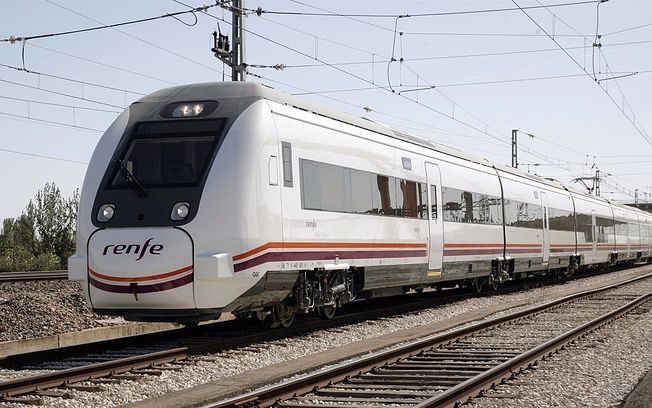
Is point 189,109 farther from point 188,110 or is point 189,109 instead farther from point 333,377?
point 333,377

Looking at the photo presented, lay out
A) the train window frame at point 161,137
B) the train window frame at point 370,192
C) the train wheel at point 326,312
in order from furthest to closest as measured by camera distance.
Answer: the train wheel at point 326,312 < the train window frame at point 370,192 < the train window frame at point 161,137

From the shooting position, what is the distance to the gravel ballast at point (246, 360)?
28.5 feet

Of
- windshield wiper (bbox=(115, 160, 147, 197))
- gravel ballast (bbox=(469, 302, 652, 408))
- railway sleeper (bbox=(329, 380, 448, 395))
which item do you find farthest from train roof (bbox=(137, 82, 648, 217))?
gravel ballast (bbox=(469, 302, 652, 408))

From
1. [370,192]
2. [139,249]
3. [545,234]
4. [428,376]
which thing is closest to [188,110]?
[139,249]

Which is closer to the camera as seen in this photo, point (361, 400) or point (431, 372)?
point (361, 400)

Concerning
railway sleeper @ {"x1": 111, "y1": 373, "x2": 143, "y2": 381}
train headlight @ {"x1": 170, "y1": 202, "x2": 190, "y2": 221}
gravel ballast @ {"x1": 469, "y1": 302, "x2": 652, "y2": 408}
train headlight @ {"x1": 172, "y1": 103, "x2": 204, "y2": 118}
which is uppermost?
train headlight @ {"x1": 172, "y1": 103, "x2": 204, "y2": 118}

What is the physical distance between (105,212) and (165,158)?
1069 millimetres

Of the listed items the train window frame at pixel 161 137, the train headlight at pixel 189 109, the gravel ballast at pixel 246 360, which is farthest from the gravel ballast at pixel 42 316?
the train headlight at pixel 189 109

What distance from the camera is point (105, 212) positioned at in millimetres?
11727

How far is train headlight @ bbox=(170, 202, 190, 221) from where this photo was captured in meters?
11.4

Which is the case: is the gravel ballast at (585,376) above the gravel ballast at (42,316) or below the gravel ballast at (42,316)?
below

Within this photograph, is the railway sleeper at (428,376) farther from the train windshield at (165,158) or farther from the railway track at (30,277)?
the railway track at (30,277)

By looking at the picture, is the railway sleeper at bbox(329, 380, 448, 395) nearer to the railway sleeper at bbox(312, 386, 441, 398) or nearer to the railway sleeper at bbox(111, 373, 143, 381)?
the railway sleeper at bbox(312, 386, 441, 398)

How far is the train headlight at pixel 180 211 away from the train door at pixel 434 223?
7.83 meters
